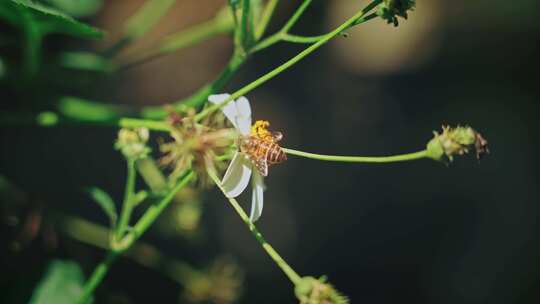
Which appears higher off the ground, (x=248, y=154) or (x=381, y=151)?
(x=381, y=151)

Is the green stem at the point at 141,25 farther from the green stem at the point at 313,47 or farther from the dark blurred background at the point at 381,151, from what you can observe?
the green stem at the point at 313,47

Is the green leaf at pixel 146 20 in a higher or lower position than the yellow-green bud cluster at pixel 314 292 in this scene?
higher

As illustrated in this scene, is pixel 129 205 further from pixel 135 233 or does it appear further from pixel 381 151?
pixel 381 151

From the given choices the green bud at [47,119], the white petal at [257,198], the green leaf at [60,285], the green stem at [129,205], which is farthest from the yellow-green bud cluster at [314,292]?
the green bud at [47,119]

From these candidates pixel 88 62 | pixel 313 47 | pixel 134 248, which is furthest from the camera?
pixel 134 248

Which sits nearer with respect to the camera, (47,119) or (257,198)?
(257,198)

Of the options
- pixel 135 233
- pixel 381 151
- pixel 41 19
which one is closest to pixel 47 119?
pixel 41 19

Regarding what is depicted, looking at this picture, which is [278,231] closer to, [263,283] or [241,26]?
[263,283]
